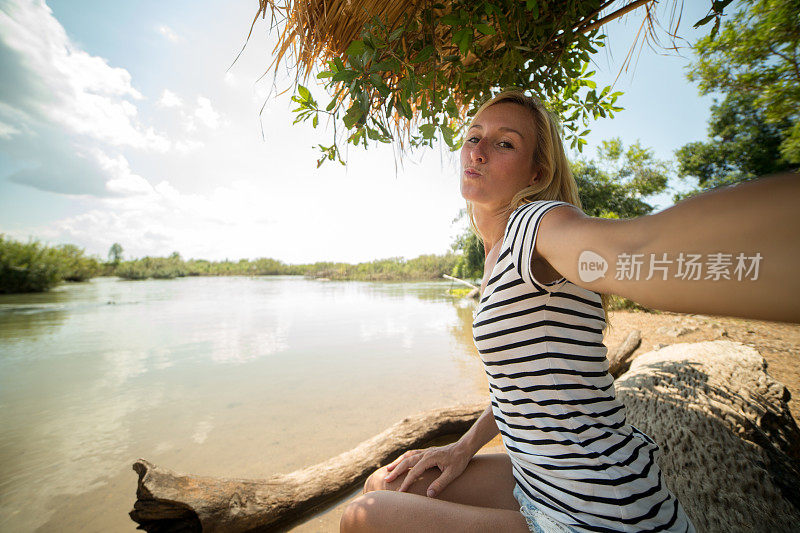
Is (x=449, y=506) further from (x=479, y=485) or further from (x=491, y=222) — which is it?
(x=491, y=222)

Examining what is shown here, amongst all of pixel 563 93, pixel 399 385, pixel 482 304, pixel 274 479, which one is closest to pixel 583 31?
pixel 563 93

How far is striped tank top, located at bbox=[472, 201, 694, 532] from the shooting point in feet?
2.63

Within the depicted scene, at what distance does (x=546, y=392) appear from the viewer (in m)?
0.88

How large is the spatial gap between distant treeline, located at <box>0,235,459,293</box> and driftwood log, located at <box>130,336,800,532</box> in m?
23.0

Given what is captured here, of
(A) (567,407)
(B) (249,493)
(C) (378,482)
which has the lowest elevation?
(B) (249,493)

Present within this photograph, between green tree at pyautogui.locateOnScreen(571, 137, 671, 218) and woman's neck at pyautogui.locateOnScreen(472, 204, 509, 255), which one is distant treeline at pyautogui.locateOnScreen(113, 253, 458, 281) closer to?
green tree at pyautogui.locateOnScreen(571, 137, 671, 218)

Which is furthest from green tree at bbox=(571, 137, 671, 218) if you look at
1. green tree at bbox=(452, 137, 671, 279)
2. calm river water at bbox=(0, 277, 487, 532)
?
calm river water at bbox=(0, 277, 487, 532)

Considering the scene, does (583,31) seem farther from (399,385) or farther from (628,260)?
(399,385)

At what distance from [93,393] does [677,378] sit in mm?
7100

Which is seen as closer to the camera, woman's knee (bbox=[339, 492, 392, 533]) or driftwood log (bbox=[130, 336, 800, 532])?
woman's knee (bbox=[339, 492, 392, 533])

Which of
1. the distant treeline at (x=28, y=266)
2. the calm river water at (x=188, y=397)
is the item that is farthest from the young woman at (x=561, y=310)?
the distant treeline at (x=28, y=266)

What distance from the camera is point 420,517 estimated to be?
3.24 feet

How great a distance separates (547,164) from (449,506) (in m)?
1.25

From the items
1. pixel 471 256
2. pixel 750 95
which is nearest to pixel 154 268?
pixel 471 256
